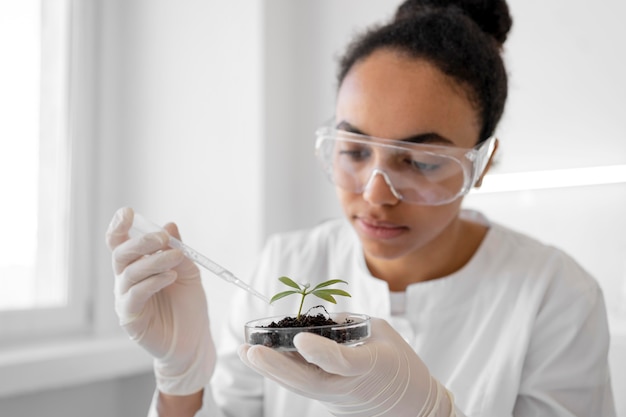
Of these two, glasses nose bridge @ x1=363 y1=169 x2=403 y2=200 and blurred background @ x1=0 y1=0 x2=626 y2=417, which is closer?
glasses nose bridge @ x1=363 y1=169 x2=403 y2=200

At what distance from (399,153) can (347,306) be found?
1.63ft

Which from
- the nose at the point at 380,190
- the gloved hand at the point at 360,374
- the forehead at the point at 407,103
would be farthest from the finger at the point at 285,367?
the forehead at the point at 407,103

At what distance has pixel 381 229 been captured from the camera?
1437mm

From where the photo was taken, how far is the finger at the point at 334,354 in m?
0.87

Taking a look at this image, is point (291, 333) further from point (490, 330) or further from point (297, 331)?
point (490, 330)

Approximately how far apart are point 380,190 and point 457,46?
0.41 m

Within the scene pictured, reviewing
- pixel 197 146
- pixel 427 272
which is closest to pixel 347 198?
pixel 427 272

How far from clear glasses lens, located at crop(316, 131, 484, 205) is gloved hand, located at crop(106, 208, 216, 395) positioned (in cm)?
41

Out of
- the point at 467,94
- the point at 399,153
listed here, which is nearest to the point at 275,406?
the point at 399,153

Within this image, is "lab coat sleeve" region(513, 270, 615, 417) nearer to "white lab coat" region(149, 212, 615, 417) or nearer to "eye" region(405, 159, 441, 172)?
"white lab coat" region(149, 212, 615, 417)

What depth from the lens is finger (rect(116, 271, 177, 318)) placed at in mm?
1247

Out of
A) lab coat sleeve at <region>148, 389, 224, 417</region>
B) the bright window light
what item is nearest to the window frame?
the bright window light

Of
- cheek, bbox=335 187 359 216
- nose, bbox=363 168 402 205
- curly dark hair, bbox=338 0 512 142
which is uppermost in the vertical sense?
curly dark hair, bbox=338 0 512 142

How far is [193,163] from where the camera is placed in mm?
2357
